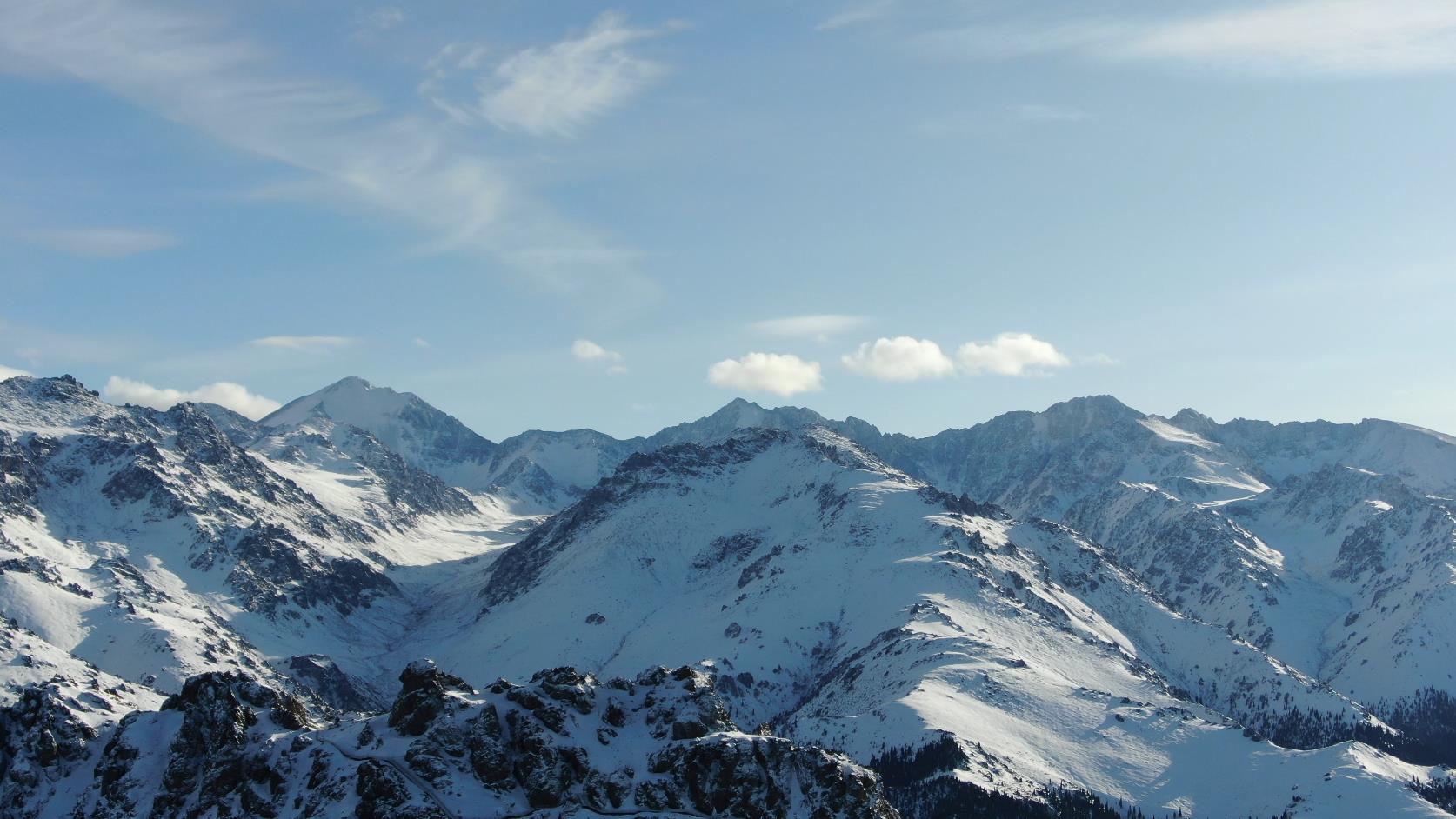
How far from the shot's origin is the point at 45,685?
143 meters

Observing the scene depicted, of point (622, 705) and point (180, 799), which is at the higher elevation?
point (622, 705)

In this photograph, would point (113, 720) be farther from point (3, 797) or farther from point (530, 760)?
point (530, 760)

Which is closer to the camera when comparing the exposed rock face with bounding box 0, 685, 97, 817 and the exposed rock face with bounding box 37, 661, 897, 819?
the exposed rock face with bounding box 37, 661, 897, 819

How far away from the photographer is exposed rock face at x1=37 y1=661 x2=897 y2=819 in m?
115

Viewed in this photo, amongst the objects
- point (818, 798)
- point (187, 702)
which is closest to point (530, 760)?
point (818, 798)

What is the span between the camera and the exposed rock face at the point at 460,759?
11469 cm

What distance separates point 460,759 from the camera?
117125 millimetres

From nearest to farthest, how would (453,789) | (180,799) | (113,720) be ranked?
(453,789), (180,799), (113,720)

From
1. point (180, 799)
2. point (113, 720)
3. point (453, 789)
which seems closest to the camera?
point (453, 789)

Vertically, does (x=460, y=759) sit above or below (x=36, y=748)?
above

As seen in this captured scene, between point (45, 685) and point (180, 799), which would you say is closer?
point (180, 799)

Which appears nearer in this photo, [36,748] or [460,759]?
[460,759]

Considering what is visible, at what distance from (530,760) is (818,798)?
27727 mm

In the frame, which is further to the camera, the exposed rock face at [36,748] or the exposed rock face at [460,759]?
the exposed rock face at [36,748]
